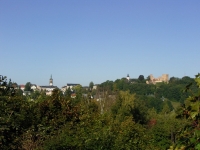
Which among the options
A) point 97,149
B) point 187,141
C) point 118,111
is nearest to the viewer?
point 187,141

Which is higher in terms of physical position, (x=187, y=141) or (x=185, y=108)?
(x=185, y=108)

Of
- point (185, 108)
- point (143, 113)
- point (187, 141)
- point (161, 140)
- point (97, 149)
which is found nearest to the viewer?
point (187, 141)

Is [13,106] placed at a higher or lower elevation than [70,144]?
higher

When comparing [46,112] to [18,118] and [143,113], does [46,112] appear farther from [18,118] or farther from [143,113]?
[143,113]

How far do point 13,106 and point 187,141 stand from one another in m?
8.07

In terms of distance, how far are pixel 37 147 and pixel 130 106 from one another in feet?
96.0

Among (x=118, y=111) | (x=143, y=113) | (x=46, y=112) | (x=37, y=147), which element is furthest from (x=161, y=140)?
(x=37, y=147)

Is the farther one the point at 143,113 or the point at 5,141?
the point at 143,113

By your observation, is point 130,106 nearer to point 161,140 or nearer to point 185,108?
point 161,140

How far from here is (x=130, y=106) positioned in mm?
37031

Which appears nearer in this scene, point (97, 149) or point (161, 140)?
point (97, 149)

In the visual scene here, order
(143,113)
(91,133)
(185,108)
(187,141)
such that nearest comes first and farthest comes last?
1. (187,141)
2. (185,108)
3. (91,133)
4. (143,113)

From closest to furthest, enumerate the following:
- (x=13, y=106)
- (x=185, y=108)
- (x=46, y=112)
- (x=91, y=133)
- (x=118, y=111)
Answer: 1. (x=185, y=108)
2. (x=91, y=133)
3. (x=13, y=106)
4. (x=46, y=112)
5. (x=118, y=111)

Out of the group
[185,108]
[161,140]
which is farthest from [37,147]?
[161,140]
